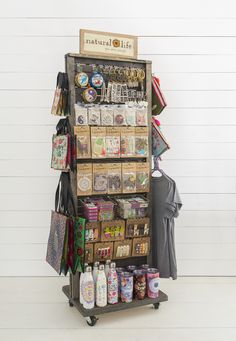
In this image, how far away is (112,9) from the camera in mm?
3232

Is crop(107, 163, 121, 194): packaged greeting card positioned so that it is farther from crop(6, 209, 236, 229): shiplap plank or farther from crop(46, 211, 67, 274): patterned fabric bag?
crop(6, 209, 236, 229): shiplap plank

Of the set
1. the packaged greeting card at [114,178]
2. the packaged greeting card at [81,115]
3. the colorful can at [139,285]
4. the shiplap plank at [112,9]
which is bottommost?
the colorful can at [139,285]

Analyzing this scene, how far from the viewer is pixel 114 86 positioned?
2.66m

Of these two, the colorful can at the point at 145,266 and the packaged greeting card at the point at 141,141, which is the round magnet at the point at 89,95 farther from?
the colorful can at the point at 145,266

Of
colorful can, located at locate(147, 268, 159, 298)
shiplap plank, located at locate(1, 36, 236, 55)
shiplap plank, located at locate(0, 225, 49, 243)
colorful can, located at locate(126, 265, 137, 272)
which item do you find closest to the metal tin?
colorful can, located at locate(147, 268, 159, 298)

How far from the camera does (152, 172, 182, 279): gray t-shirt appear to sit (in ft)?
9.07

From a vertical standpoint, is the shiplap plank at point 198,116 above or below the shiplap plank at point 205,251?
above

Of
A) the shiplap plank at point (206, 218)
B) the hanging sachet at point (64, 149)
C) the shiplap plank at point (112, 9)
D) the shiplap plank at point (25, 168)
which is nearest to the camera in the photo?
the hanging sachet at point (64, 149)

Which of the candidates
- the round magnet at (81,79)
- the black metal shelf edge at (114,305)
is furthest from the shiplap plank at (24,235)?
the round magnet at (81,79)

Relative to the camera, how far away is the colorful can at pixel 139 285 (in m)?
2.66

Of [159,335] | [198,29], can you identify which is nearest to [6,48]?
[198,29]

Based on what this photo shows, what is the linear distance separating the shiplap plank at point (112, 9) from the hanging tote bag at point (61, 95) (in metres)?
0.97

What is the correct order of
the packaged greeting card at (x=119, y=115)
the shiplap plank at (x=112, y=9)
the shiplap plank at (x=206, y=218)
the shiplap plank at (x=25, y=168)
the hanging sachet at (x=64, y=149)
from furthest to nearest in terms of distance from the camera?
1. the shiplap plank at (x=206, y=218)
2. the shiplap plank at (x=25, y=168)
3. the shiplap plank at (x=112, y=9)
4. the packaged greeting card at (x=119, y=115)
5. the hanging sachet at (x=64, y=149)

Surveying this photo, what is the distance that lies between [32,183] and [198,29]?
1.93 m
